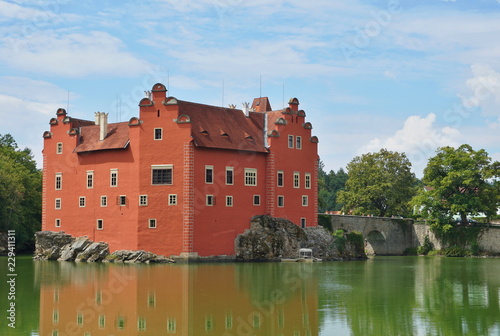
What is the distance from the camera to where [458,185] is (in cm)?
6988

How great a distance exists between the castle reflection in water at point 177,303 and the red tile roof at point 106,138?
16101 mm

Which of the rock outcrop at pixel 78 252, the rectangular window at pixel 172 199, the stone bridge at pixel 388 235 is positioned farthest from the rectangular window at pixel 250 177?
the stone bridge at pixel 388 235

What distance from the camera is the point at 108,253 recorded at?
52938mm

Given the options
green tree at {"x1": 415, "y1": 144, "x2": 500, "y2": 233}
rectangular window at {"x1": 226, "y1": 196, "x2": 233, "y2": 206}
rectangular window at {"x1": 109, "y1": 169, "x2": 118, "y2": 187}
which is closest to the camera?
rectangular window at {"x1": 226, "y1": 196, "x2": 233, "y2": 206}

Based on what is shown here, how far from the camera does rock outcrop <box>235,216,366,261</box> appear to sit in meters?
53.5

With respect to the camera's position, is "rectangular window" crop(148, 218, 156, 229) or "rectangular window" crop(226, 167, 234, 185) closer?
"rectangular window" crop(148, 218, 156, 229)

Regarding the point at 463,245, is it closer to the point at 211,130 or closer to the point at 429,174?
the point at 429,174

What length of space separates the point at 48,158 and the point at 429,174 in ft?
123

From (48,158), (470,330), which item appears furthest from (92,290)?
(48,158)

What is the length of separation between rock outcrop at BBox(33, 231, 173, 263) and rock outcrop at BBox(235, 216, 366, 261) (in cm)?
648

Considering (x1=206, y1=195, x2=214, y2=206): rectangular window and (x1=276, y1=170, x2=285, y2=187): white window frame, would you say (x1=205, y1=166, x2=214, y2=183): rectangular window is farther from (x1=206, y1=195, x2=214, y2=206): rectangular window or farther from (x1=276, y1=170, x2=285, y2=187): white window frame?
(x1=276, y1=170, x2=285, y2=187): white window frame

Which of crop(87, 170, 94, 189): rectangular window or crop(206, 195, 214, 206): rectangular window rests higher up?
crop(87, 170, 94, 189): rectangular window

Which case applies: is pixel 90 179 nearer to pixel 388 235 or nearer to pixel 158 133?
pixel 158 133

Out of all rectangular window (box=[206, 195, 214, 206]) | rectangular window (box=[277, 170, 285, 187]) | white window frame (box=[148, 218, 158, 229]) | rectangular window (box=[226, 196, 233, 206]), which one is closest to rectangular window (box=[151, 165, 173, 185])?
white window frame (box=[148, 218, 158, 229])
